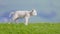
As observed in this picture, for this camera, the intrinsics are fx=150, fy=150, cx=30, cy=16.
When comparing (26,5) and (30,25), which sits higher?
(26,5)

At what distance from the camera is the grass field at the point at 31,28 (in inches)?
Result: 43.4

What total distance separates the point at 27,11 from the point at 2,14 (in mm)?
191

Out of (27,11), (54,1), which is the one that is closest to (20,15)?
(27,11)

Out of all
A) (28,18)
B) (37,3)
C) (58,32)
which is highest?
(37,3)

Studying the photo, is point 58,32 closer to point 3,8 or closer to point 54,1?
point 54,1

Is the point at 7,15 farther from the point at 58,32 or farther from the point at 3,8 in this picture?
the point at 58,32

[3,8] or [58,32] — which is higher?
[3,8]

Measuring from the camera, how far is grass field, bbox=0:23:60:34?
110 centimetres

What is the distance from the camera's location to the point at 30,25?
1.14 metres

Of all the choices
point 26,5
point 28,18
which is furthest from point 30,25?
point 26,5

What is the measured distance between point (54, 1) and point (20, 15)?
285 mm

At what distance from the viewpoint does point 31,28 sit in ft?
3.69

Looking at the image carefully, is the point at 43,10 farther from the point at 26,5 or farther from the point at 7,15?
the point at 7,15

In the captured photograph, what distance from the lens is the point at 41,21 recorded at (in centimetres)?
116
